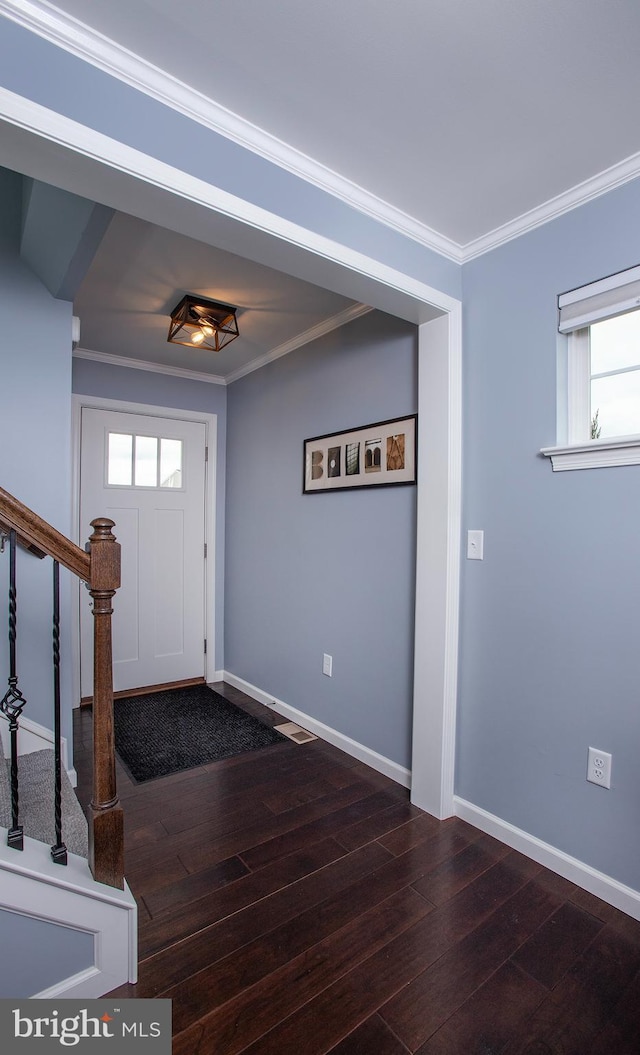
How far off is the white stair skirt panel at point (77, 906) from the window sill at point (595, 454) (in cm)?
191

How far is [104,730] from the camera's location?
1425mm

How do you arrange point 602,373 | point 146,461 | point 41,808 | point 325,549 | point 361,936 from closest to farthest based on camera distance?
point 361,936 → point 41,808 → point 602,373 → point 325,549 → point 146,461

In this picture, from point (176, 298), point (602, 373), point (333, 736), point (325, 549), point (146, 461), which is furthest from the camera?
point (146, 461)

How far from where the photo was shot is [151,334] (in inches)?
128

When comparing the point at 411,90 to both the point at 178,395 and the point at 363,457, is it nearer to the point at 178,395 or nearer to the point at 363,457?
the point at 363,457

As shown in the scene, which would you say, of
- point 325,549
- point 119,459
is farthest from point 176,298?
point 325,549

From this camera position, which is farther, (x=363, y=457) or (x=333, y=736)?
(x=333, y=736)

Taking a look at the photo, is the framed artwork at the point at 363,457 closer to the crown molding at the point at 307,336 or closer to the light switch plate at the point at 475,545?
the light switch plate at the point at 475,545

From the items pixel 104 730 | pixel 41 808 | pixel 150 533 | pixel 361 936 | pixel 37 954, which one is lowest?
pixel 361 936

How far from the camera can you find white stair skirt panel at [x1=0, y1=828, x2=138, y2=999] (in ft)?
4.06

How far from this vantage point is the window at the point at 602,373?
1750 millimetres

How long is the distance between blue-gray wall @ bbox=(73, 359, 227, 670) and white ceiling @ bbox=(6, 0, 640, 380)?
1553mm

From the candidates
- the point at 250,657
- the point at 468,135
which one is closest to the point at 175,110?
the point at 468,135

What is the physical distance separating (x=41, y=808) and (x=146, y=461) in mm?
2558
